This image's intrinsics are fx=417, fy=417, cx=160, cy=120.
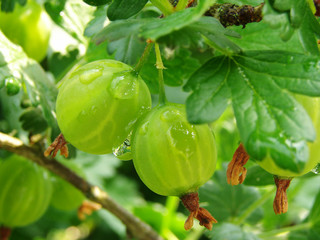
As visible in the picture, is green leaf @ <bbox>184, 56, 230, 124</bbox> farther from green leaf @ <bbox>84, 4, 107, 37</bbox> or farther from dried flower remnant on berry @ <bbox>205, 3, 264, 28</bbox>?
green leaf @ <bbox>84, 4, 107, 37</bbox>

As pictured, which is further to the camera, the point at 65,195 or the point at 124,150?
the point at 65,195

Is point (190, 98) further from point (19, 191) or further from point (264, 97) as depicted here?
point (19, 191)

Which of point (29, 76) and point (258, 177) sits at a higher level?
point (29, 76)

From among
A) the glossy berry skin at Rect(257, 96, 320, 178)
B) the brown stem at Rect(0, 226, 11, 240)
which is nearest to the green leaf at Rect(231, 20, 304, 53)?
the glossy berry skin at Rect(257, 96, 320, 178)

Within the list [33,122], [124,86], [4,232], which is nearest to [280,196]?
[124,86]

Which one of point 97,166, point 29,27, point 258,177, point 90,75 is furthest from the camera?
point 97,166

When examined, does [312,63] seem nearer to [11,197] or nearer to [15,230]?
[11,197]
